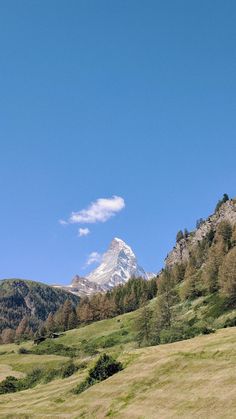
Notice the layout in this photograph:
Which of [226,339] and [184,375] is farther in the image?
[226,339]

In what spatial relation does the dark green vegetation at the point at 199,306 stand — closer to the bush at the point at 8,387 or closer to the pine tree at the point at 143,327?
the pine tree at the point at 143,327

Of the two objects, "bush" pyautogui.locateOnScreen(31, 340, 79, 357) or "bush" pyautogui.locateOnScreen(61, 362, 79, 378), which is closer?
"bush" pyautogui.locateOnScreen(61, 362, 79, 378)

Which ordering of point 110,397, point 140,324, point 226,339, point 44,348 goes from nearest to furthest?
point 110,397, point 226,339, point 140,324, point 44,348

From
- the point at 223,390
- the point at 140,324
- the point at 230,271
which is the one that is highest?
the point at 230,271

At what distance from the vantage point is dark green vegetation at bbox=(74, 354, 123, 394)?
6500 centimetres

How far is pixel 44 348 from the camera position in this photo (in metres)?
161

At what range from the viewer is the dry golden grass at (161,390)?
4144 centimetres

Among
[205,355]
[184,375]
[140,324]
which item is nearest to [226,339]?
[205,355]

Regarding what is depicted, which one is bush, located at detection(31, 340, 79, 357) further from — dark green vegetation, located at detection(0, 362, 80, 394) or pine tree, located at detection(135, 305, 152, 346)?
dark green vegetation, located at detection(0, 362, 80, 394)

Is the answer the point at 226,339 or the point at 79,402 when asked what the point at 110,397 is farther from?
the point at 226,339

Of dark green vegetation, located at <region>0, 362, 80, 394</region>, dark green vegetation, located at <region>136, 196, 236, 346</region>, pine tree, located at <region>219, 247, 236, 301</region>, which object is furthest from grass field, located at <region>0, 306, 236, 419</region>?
pine tree, located at <region>219, 247, 236, 301</region>

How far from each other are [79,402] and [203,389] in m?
19.8

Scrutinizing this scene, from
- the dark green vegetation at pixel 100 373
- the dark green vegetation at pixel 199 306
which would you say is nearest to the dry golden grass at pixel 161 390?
the dark green vegetation at pixel 100 373

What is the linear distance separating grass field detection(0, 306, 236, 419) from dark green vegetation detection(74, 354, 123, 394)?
153 centimetres
